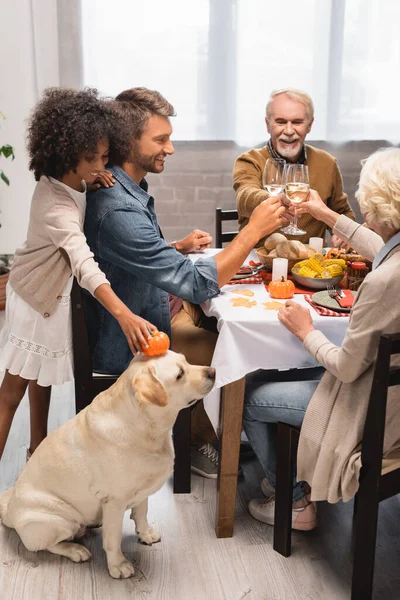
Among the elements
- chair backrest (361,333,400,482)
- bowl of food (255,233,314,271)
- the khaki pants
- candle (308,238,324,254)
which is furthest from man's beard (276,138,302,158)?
chair backrest (361,333,400,482)

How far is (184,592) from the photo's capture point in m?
2.04

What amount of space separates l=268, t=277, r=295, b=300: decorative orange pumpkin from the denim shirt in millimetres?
179

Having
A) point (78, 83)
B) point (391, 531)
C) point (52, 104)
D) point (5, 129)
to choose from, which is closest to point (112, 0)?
point (78, 83)

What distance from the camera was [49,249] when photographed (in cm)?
225

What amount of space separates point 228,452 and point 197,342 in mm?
498

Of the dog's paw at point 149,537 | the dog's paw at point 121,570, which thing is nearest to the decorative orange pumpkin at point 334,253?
the dog's paw at point 149,537

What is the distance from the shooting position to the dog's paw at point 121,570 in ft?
6.79

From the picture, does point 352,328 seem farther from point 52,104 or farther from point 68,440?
point 52,104

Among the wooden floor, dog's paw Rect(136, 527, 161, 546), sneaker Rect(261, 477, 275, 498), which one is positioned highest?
sneaker Rect(261, 477, 275, 498)

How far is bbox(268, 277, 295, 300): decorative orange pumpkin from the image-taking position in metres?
2.26

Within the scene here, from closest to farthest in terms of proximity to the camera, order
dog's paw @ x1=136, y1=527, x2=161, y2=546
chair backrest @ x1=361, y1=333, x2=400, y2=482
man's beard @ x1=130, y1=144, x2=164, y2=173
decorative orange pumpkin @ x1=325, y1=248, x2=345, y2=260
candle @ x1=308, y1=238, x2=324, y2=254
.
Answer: chair backrest @ x1=361, y1=333, x2=400, y2=482
dog's paw @ x1=136, y1=527, x2=161, y2=546
man's beard @ x1=130, y1=144, x2=164, y2=173
decorative orange pumpkin @ x1=325, y1=248, x2=345, y2=260
candle @ x1=308, y1=238, x2=324, y2=254

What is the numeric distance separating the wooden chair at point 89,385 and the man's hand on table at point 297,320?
61 cm

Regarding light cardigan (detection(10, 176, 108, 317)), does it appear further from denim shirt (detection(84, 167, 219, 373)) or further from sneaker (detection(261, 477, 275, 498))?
sneaker (detection(261, 477, 275, 498))

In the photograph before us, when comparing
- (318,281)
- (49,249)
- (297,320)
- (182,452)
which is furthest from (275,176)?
(182,452)
